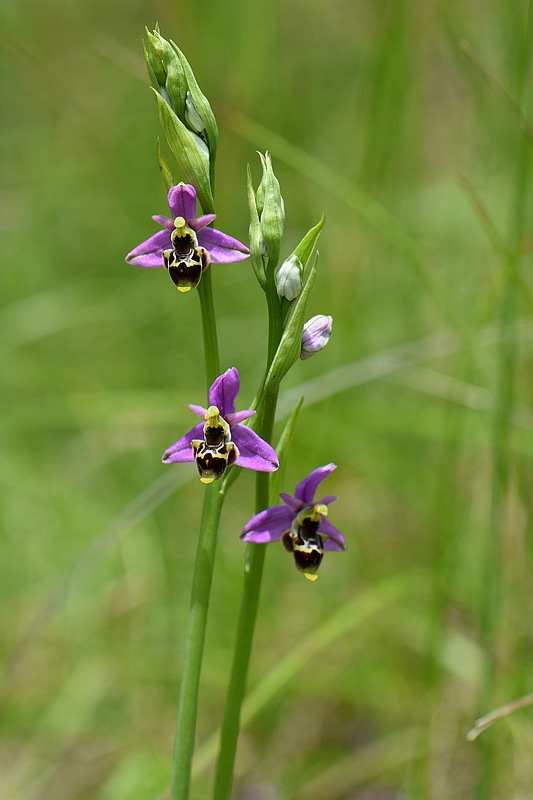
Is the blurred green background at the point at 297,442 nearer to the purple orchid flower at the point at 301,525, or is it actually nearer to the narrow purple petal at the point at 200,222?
the purple orchid flower at the point at 301,525

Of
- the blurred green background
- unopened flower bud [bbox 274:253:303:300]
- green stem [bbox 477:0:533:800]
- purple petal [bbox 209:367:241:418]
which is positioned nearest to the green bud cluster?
unopened flower bud [bbox 274:253:303:300]

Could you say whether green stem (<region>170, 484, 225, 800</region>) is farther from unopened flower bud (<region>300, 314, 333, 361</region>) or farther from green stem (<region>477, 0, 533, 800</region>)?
green stem (<region>477, 0, 533, 800</region>)

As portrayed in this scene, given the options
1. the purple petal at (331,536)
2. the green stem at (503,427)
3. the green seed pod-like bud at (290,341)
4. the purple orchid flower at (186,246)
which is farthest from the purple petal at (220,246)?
the green stem at (503,427)

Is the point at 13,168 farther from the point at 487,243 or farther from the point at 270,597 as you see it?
the point at 270,597

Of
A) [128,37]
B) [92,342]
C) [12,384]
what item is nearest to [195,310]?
[92,342]

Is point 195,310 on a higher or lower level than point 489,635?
higher

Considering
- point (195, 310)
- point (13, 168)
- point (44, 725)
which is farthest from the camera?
point (13, 168)
